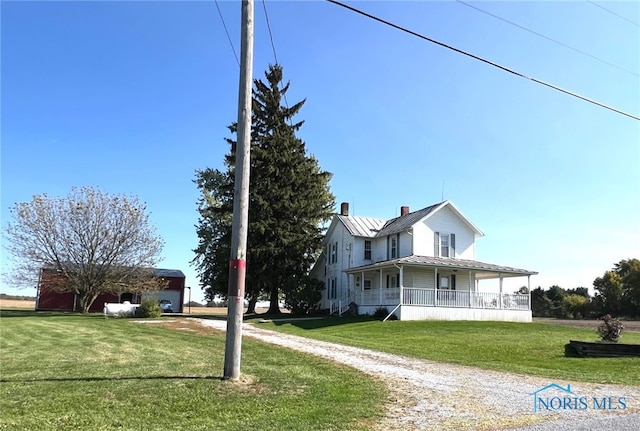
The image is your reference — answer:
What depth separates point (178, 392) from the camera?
799 centimetres

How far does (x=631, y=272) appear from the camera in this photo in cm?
5591

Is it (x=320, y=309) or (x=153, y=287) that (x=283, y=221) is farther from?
(x=153, y=287)

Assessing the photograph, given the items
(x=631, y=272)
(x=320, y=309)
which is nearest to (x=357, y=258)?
(x=320, y=309)

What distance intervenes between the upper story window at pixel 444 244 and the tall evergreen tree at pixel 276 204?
9677 millimetres

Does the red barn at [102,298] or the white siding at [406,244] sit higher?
the white siding at [406,244]

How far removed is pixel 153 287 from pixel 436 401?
33.8 m

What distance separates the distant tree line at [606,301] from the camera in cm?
5416

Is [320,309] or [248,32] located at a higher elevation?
[248,32]

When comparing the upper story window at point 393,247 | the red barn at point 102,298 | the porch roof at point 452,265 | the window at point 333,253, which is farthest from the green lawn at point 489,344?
the red barn at point 102,298

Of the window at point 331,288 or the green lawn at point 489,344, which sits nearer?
the green lawn at point 489,344

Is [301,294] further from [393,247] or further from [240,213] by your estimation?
[240,213]

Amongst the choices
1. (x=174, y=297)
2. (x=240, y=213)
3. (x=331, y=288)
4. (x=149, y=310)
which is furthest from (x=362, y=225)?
(x=240, y=213)

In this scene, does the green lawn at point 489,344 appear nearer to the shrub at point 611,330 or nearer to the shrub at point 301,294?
the shrub at point 611,330

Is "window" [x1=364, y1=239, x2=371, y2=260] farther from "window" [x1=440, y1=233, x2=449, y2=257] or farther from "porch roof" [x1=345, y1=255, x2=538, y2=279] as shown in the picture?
"window" [x1=440, y1=233, x2=449, y2=257]
